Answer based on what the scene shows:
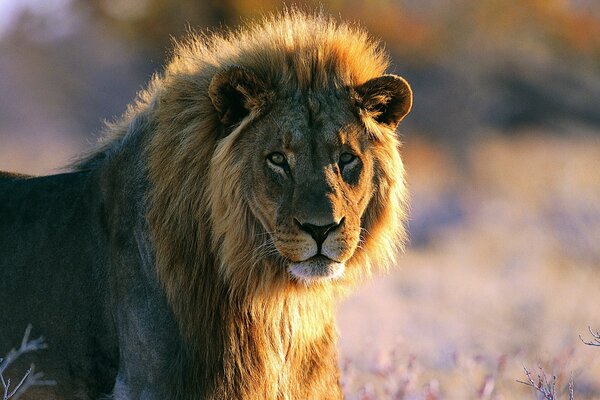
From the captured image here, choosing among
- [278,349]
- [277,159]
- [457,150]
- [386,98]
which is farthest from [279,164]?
[457,150]

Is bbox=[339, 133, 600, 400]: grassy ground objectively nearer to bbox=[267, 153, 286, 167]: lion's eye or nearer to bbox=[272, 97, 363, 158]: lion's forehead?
bbox=[272, 97, 363, 158]: lion's forehead

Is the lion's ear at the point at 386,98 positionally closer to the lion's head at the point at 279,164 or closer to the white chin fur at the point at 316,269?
the lion's head at the point at 279,164

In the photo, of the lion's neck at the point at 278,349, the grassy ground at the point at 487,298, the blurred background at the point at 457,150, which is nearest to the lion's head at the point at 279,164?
the lion's neck at the point at 278,349

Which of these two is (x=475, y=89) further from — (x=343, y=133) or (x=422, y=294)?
(x=343, y=133)

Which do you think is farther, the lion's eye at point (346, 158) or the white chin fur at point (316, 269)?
the lion's eye at point (346, 158)

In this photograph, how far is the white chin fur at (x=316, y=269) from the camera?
198 inches

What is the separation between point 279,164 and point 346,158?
319 millimetres

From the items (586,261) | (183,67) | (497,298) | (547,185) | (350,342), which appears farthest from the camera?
(547,185)

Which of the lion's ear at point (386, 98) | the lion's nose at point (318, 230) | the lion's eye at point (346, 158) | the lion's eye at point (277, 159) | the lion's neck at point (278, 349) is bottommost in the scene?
the lion's neck at point (278, 349)

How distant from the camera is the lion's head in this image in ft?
16.7

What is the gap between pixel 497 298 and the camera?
40.2ft

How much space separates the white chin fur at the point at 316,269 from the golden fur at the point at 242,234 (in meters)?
0.22

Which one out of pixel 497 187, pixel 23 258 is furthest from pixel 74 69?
pixel 23 258

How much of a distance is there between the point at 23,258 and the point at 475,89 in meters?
26.2
